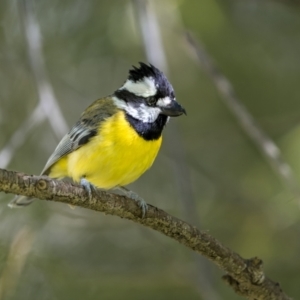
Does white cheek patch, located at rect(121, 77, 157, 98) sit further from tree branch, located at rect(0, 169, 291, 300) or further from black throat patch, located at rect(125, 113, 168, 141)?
tree branch, located at rect(0, 169, 291, 300)

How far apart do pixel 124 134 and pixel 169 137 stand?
102cm

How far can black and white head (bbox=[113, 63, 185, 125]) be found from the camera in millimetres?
2528

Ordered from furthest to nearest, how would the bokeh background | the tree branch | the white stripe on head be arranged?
the bokeh background
the white stripe on head
the tree branch

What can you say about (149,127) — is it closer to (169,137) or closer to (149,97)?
(149,97)

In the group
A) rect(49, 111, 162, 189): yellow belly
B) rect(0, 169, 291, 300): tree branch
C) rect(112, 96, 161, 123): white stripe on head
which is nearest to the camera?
rect(0, 169, 291, 300): tree branch

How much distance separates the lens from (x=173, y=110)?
98.0 inches

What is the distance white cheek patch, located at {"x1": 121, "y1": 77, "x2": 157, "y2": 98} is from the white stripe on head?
0.05m

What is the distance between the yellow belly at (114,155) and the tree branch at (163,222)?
0.33m

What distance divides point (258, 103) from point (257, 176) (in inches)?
21.3

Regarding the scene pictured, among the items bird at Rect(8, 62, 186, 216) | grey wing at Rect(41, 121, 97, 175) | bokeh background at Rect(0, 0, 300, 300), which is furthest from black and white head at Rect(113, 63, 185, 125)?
bokeh background at Rect(0, 0, 300, 300)

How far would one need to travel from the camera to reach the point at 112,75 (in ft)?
14.2

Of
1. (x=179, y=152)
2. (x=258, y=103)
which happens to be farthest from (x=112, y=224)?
(x=258, y=103)

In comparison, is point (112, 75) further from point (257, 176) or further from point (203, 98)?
point (257, 176)

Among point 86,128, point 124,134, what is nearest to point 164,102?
point 124,134
